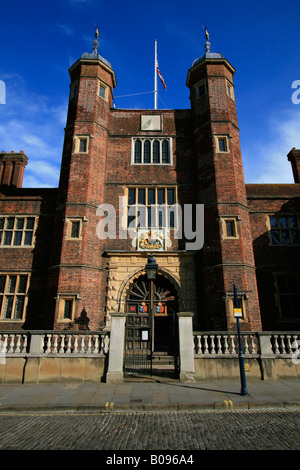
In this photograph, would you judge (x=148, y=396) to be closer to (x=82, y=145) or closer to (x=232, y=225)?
(x=232, y=225)

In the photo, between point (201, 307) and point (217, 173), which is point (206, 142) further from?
point (201, 307)

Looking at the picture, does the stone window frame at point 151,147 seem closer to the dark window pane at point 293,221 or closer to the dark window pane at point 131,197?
the dark window pane at point 131,197

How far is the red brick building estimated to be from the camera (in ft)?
39.4

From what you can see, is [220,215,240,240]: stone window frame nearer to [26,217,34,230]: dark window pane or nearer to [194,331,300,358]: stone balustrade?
[194,331,300,358]: stone balustrade

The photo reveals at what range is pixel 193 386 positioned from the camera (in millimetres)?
8078

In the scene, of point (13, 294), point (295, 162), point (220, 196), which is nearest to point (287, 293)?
point (220, 196)

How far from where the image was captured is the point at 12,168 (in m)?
17.1

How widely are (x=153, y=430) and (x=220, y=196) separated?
33.7ft

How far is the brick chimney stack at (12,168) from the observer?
16797 mm

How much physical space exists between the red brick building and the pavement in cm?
310

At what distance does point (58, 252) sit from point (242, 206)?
9233mm

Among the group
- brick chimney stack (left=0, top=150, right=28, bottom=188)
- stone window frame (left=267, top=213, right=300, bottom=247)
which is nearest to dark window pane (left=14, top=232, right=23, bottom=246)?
brick chimney stack (left=0, top=150, right=28, bottom=188)


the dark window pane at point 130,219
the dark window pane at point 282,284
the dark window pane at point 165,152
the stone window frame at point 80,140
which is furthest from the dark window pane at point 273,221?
the stone window frame at point 80,140
